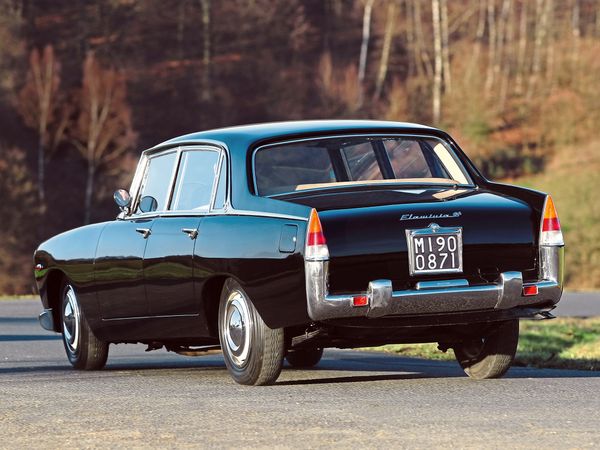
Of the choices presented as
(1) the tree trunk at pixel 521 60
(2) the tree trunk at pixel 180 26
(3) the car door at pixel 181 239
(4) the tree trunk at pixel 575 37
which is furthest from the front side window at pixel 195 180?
(1) the tree trunk at pixel 521 60

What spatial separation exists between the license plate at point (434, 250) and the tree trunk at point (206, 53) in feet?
237

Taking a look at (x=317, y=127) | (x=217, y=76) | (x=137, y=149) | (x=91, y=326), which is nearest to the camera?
(x=317, y=127)

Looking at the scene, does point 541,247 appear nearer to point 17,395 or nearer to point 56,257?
point 17,395

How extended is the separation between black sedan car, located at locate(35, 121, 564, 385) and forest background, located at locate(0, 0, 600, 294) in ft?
117

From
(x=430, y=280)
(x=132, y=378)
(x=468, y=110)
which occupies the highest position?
(x=430, y=280)

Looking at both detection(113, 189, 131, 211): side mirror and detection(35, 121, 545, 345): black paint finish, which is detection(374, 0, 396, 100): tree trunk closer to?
detection(113, 189, 131, 211): side mirror

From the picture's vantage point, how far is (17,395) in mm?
9086

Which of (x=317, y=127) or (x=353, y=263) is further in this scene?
(x=317, y=127)

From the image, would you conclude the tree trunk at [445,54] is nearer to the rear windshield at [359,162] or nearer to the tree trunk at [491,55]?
the tree trunk at [491,55]

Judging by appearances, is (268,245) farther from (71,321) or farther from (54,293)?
(54,293)

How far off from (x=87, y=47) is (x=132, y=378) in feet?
223

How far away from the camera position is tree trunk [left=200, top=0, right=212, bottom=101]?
267 feet

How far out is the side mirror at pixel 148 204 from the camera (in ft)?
35.1

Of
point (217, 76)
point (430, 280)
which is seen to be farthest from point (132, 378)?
point (217, 76)
